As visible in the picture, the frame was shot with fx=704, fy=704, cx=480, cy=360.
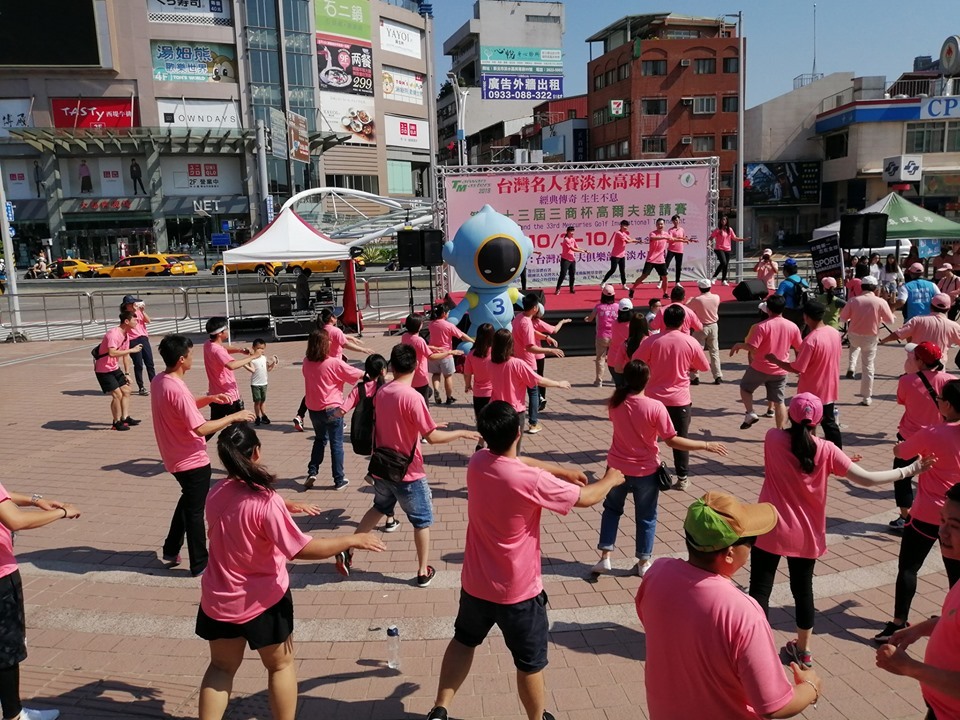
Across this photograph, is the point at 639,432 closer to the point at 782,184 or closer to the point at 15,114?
the point at 782,184

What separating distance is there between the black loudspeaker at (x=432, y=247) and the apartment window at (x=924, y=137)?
131 ft

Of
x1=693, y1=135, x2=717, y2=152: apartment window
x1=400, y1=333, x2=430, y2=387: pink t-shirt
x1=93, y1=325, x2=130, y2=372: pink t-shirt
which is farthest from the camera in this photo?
x1=693, y1=135, x2=717, y2=152: apartment window

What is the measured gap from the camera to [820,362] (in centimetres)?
666

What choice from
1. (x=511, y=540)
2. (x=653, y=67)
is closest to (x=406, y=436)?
(x=511, y=540)

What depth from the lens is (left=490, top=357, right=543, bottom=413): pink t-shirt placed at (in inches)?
263

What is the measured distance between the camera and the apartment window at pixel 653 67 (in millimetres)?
47594

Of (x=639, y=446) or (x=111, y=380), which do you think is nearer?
(x=639, y=446)

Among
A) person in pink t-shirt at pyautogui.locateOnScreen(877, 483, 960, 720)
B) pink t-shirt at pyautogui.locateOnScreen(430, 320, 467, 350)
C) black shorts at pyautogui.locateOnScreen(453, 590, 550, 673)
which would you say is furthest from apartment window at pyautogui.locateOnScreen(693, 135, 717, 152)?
person in pink t-shirt at pyautogui.locateOnScreen(877, 483, 960, 720)

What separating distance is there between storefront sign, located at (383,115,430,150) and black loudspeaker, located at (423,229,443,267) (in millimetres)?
48284

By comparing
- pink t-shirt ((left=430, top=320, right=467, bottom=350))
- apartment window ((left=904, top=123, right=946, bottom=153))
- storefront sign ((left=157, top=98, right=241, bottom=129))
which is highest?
storefront sign ((left=157, top=98, right=241, bottom=129))

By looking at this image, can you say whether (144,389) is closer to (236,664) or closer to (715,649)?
(236,664)

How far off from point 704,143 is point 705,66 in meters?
4.99

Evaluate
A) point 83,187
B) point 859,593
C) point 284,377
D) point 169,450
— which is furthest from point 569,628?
point 83,187

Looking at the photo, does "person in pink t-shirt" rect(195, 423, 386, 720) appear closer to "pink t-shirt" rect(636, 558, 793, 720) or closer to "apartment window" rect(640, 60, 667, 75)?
"pink t-shirt" rect(636, 558, 793, 720)
